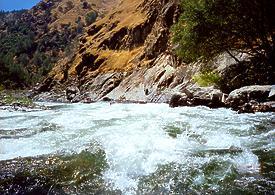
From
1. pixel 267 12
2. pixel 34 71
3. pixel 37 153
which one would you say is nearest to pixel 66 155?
pixel 37 153

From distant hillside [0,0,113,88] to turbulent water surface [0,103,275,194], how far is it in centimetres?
10013

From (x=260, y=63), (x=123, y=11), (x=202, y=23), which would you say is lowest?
(x=260, y=63)

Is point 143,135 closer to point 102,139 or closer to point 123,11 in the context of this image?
point 102,139

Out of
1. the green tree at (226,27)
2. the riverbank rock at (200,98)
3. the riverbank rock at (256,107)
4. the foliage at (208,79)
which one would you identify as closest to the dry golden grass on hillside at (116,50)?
the foliage at (208,79)

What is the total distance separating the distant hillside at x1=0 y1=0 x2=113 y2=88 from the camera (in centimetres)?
12419

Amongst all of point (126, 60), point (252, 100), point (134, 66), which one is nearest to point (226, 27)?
point (252, 100)

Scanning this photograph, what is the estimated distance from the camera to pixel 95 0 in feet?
589

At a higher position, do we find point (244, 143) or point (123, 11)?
point (123, 11)

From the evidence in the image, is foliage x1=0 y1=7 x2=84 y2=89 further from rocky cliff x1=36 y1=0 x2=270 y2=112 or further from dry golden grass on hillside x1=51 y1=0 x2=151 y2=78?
rocky cliff x1=36 y1=0 x2=270 y2=112

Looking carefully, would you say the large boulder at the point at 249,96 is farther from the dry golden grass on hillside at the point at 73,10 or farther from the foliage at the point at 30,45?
the dry golden grass on hillside at the point at 73,10

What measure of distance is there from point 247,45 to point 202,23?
340 centimetres

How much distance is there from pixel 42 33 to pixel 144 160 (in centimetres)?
16056

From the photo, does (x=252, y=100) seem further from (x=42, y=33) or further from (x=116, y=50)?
(x=42, y=33)

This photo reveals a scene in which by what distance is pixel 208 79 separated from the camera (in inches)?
861
